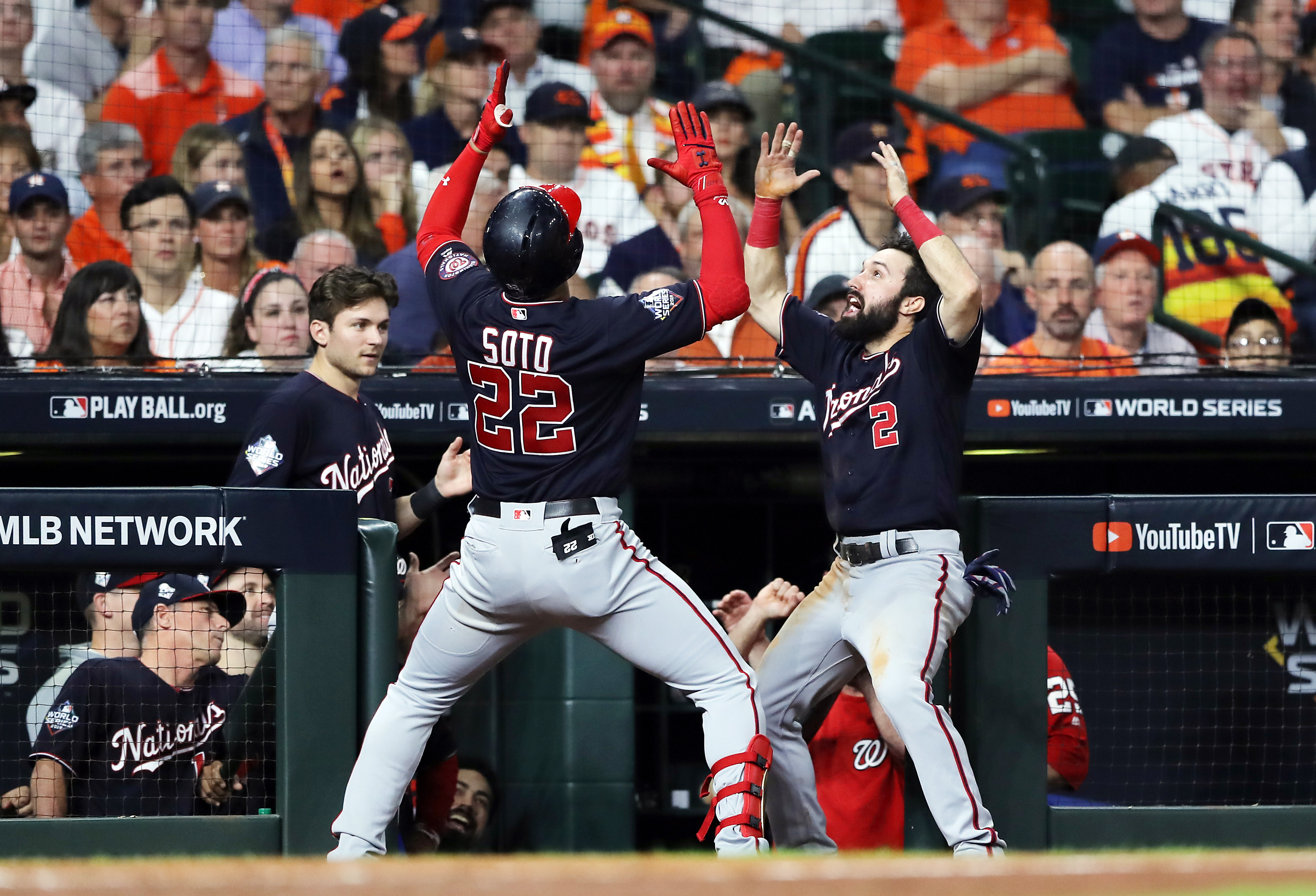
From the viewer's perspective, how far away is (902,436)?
345cm

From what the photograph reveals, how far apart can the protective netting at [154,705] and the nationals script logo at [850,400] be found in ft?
4.44

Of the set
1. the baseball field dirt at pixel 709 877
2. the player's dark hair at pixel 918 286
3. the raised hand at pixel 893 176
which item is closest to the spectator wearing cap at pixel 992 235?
the player's dark hair at pixel 918 286

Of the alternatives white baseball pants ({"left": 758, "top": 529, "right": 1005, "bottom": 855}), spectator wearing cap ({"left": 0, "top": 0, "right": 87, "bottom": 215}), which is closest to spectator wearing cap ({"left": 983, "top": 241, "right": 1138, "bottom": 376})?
white baseball pants ({"left": 758, "top": 529, "right": 1005, "bottom": 855})

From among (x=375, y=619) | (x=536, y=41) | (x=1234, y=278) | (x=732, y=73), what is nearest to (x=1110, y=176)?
→ (x=1234, y=278)

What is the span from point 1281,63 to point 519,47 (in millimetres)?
3519

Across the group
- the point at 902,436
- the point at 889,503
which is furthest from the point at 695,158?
the point at 889,503

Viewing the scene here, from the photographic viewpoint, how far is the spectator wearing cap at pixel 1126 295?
19.4ft

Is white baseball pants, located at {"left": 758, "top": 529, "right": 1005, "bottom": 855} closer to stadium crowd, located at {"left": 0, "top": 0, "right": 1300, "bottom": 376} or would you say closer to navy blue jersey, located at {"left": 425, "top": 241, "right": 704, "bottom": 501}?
navy blue jersey, located at {"left": 425, "top": 241, "right": 704, "bottom": 501}

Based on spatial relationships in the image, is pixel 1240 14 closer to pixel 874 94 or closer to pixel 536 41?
pixel 874 94

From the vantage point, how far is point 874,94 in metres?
6.88

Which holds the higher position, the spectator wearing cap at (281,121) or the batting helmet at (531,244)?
the spectator wearing cap at (281,121)

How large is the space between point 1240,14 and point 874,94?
73.4 inches

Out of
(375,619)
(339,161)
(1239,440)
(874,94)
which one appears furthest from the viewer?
(874,94)

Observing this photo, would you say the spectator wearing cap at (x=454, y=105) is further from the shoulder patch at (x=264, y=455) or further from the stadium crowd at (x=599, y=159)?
the shoulder patch at (x=264, y=455)
